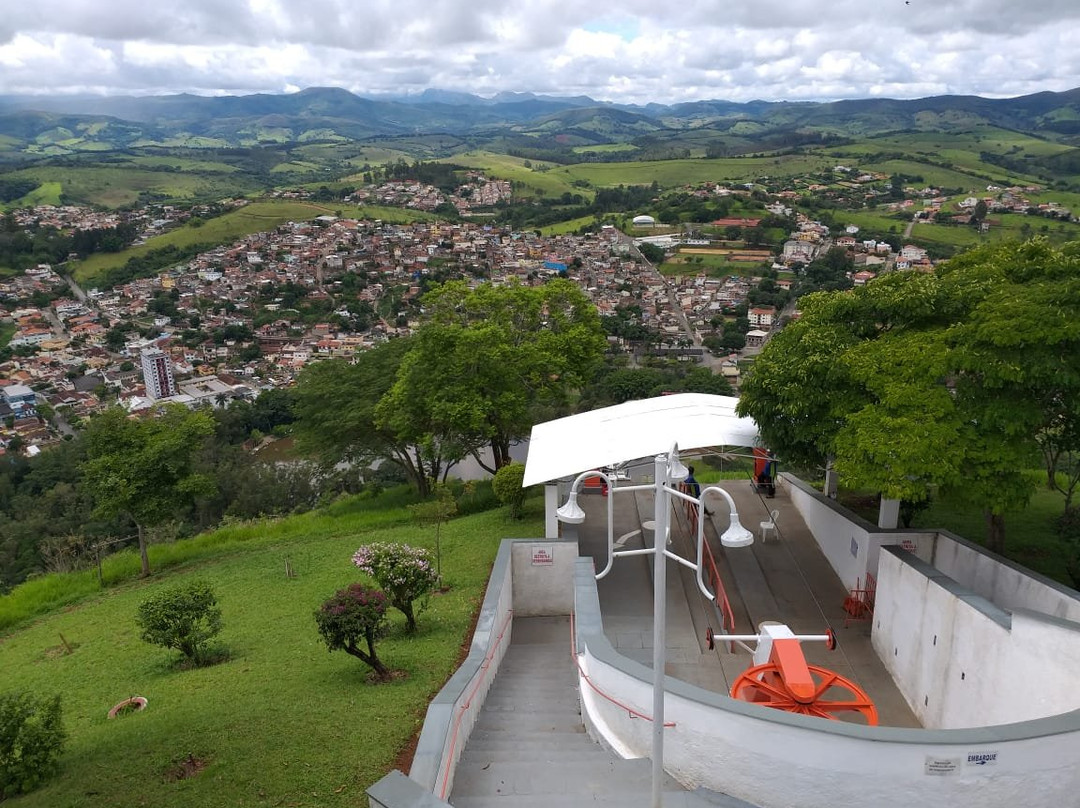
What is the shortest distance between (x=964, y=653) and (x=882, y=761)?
114 inches

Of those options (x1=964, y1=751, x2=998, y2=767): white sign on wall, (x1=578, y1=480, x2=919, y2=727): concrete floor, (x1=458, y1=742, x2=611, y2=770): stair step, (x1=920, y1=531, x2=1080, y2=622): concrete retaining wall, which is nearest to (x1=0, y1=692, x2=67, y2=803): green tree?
(x1=458, y1=742, x2=611, y2=770): stair step

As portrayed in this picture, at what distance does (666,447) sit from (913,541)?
3363 millimetres

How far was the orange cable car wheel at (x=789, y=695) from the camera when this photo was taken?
6.22 meters

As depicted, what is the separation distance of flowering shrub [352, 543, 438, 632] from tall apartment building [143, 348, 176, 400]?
51.1m

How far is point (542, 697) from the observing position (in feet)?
25.2

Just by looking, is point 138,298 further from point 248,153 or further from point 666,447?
point 248,153

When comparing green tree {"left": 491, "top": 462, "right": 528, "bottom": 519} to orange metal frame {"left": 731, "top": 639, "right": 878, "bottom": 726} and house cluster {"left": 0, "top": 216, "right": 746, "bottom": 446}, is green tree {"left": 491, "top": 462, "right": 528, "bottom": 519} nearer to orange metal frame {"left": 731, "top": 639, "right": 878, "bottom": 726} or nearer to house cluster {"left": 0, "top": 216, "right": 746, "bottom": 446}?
orange metal frame {"left": 731, "top": 639, "right": 878, "bottom": 726}

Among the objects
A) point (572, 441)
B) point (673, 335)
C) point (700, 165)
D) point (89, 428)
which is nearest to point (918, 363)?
point (572, 441)

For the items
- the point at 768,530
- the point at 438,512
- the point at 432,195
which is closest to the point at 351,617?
the point at 438,512

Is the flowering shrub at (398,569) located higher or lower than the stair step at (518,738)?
higher

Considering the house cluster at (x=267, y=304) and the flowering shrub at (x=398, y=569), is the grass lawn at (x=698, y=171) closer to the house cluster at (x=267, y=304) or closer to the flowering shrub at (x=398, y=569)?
the house cluster at (x=267, y=304)

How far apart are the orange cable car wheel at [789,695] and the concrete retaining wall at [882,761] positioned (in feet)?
2.65

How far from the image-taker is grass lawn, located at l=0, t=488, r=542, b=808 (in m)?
5.46

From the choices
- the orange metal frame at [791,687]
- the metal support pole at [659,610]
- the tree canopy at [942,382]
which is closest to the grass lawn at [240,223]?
the tree canopy at [942,382]
